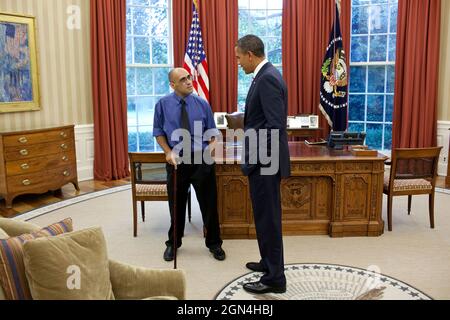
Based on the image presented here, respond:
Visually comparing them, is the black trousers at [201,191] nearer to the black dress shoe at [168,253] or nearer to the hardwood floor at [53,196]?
the black dress shoe at [168,253]

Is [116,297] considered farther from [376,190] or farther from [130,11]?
[130,11]

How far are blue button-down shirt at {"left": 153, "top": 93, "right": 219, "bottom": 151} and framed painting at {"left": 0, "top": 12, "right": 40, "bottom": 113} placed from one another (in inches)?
113

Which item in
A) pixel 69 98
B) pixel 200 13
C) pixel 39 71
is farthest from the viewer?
pixel 200 13

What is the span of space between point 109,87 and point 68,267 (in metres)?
5.11

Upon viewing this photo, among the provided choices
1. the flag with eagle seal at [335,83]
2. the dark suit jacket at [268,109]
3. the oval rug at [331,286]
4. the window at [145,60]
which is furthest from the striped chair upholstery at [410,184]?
the window at [145,60]

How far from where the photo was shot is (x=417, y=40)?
662cm

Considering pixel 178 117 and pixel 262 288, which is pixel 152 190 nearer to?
pixel 178 117

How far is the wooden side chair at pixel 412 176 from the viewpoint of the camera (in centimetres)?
434

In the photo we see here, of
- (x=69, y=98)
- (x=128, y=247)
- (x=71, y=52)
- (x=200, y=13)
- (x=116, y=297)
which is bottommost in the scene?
(x=128, y=247)

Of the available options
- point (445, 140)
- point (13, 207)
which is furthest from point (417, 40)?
point (13, 207)

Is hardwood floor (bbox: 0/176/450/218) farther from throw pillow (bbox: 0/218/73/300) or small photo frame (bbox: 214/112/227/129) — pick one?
throw pillow (bbox: 0/218/73/300)

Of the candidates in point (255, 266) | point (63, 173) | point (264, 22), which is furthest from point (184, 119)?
point (264, 22)
